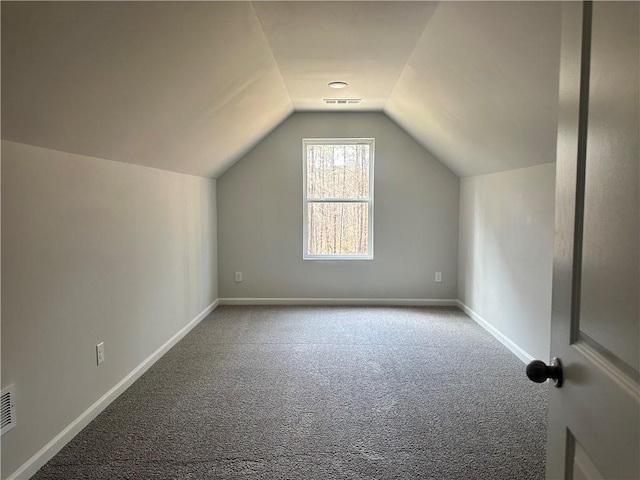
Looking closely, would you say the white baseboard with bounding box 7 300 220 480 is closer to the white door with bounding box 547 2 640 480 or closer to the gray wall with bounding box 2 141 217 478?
the gray wall with bounding box 2 141 217 478

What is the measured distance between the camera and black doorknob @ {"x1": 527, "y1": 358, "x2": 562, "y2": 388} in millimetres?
976

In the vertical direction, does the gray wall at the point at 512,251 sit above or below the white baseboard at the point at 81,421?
above

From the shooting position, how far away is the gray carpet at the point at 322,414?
220 cm

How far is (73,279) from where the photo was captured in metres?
2.49

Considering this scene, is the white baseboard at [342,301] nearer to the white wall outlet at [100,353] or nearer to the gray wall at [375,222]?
the gray wall at [375,222]

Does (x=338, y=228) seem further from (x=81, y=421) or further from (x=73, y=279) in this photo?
(x=81, y=421)

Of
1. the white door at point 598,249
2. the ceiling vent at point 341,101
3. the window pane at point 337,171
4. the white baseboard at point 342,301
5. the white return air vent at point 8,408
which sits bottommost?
the white baseboard at point 342,301

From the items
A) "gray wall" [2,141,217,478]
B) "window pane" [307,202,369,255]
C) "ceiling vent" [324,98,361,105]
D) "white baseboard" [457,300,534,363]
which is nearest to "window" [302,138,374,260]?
"window pane" [307,202,369,255]

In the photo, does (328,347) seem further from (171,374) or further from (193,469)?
(193,469)

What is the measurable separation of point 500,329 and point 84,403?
340cm

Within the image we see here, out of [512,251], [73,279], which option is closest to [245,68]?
[73,279]

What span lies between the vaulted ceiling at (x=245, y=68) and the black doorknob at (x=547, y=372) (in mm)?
1523

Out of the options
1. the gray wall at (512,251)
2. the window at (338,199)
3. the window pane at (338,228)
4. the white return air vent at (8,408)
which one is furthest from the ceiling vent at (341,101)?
the white return air vent at (8,408)

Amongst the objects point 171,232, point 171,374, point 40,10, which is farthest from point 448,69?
point 171,374
